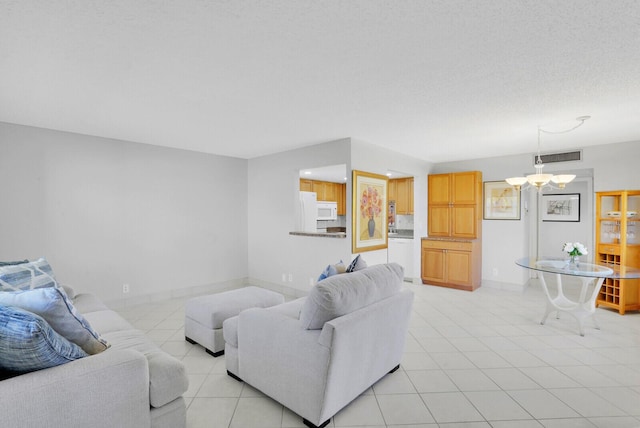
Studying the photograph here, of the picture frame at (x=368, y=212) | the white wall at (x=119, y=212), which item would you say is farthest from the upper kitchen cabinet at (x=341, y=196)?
the picture frame at (x=368, y=212)

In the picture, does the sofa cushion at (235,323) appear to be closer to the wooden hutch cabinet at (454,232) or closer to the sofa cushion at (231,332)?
the sofa cushion at (231,332)

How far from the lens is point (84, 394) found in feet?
4.31

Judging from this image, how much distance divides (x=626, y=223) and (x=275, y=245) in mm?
4828

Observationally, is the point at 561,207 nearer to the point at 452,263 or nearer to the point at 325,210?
the point at 452,263

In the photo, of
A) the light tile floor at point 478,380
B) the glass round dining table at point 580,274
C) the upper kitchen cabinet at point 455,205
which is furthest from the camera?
the upper kitchen cabinet at point 455,205

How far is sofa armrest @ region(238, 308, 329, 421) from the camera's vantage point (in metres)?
1.79

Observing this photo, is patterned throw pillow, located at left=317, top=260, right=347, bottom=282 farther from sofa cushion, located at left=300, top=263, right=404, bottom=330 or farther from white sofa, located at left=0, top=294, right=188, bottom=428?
white sofa, located at left=0, top=294, right=188, bottom=428

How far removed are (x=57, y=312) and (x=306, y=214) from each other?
12.2ft

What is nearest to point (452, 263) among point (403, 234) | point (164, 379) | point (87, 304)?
point (403, 234)

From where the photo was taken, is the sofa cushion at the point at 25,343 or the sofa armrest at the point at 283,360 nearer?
the sofa cushion at the point at 25,343

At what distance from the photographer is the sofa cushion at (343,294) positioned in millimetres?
1821

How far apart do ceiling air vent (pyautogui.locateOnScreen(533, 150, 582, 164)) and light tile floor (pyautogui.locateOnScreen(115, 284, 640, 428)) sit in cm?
224

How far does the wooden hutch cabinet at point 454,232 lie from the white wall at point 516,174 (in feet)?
0.67

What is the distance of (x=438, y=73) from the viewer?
217 cm
